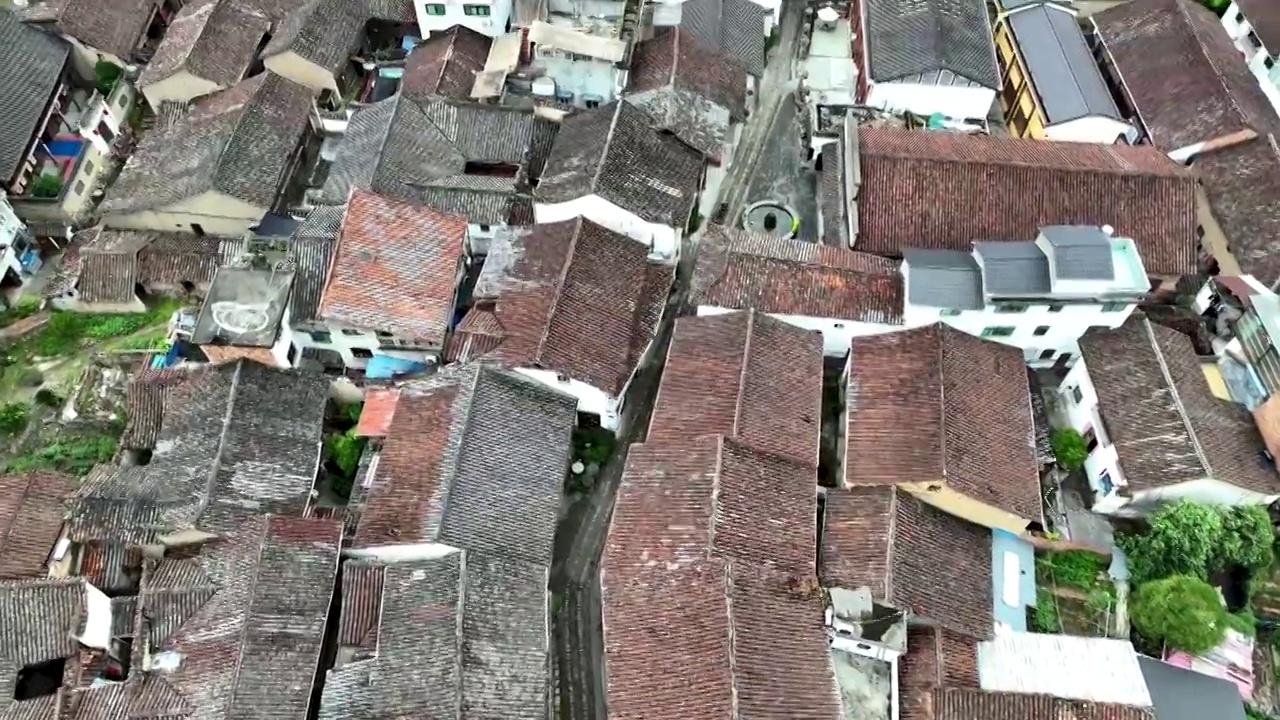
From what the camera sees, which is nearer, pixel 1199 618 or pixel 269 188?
pixel 1199 618

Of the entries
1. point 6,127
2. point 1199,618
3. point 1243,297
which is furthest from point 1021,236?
point 6,127

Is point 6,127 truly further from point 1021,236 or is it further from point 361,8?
point 1021,236

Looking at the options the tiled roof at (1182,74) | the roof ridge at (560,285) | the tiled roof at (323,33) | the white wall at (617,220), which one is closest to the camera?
the roof ridge at (560,285)

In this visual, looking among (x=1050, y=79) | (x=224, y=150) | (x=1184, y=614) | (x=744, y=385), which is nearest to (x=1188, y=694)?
(x=1184, y=614)

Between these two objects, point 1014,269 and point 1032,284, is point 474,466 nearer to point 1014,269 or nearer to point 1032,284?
point 1014,269

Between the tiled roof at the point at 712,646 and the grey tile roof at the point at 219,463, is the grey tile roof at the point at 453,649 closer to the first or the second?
the tiled roof at the point at 712,646

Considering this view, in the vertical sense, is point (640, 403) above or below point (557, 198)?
below

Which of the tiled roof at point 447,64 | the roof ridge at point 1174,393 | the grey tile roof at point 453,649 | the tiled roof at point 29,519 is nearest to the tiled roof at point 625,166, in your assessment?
the tiled roof at point 447,64

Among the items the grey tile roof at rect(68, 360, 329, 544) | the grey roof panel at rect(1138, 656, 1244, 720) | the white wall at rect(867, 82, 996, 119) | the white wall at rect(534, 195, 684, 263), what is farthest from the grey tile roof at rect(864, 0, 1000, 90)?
the grey tile roof at rect(68, 360, 329, 544)
